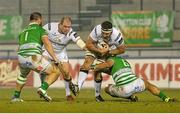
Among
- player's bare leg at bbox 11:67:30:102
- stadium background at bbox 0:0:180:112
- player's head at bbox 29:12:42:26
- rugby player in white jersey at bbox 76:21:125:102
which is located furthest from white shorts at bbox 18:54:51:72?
stadium background at bbox 0:0:180:112

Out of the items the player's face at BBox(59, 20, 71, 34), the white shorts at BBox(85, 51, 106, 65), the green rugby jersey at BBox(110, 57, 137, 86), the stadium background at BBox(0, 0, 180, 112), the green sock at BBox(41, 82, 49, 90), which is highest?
the player's face at BBox(59, 20, 71, 34)

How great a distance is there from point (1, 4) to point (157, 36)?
7845mm

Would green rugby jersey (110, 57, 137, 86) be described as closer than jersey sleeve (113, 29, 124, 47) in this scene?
Yes

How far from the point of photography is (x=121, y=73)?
507 inches

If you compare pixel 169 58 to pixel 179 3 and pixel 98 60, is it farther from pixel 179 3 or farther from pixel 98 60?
pixel 98 60

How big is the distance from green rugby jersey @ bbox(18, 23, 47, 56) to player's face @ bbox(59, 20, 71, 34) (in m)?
0.86

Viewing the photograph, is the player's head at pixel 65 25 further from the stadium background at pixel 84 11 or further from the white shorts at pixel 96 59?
the stadium background at pixel 84 11

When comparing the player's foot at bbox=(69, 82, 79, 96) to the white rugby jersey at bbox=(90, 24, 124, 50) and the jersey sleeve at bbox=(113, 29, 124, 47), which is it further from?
the jersey sleeve at bbox=(113, 29, 124, 47)

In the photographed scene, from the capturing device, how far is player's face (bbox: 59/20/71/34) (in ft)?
44.6

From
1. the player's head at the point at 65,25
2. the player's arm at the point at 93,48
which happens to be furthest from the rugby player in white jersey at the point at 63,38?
the player's arm at the point at 93,48

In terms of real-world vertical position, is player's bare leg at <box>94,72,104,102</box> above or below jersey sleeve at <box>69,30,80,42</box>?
below

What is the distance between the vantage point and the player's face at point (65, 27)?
13607mm

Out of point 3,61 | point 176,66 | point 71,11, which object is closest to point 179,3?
point 71,11

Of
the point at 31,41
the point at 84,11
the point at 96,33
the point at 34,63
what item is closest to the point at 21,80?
the point at 34,63
